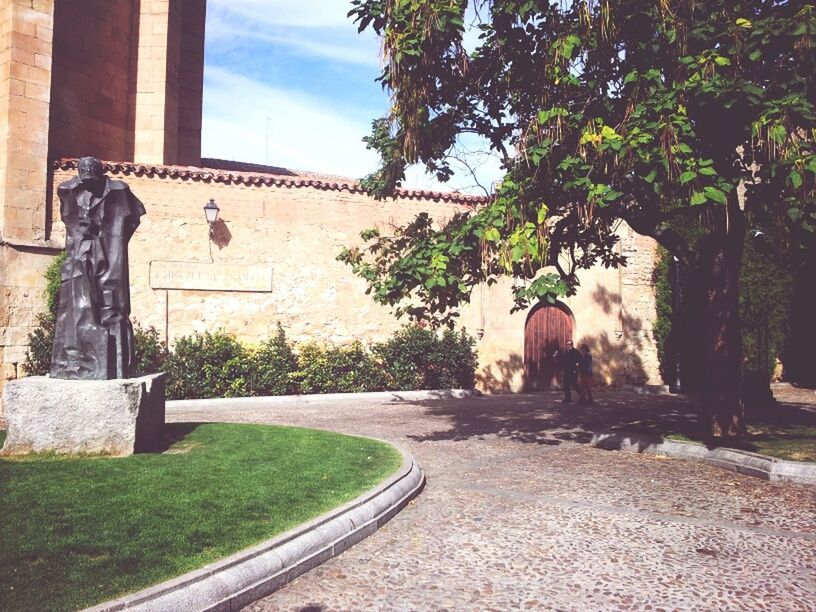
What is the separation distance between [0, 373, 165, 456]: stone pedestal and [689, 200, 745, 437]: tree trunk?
7669 millimetres

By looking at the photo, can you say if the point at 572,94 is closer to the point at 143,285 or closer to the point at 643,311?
the point at 143,285

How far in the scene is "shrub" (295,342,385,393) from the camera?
50.1 ft

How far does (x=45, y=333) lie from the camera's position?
1353 cm

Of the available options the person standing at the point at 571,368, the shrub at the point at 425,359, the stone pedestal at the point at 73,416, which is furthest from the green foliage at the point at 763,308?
the stone pedestal at the point at 73,416

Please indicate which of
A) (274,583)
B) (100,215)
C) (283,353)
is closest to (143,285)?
(283,353)

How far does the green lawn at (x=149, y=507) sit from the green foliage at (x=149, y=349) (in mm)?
6567

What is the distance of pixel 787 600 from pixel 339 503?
330cm

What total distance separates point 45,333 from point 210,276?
12.2 ft

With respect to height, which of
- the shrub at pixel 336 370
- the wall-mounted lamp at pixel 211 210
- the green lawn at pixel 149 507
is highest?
the wall-mounted lamp at pixel 211 210

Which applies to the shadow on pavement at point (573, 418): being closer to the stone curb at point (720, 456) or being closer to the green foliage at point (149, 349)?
the stone curb at point (720, 456)

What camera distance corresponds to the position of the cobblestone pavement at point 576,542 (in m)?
3.88

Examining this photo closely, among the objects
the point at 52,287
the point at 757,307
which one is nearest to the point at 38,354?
the point at 52,287

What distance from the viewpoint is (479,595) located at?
3.90m

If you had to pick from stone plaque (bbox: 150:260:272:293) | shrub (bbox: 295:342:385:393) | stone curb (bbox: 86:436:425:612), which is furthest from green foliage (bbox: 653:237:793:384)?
stone curb (bbox: 86:436:425:612)
